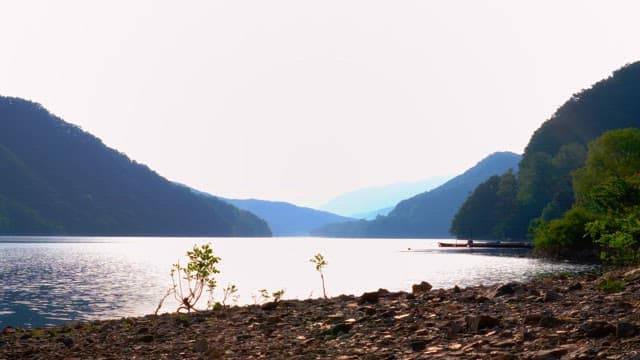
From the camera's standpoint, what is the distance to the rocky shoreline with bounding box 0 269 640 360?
1218 centimetres

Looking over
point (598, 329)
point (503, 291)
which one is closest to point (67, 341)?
point (503, 291)

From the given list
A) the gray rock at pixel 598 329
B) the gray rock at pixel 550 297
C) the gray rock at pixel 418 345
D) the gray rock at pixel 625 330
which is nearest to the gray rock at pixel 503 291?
the gray rock at pixel 550 297

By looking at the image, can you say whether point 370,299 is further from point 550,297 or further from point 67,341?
point 67,341

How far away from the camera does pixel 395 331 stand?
16.4 m

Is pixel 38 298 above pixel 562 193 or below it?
below

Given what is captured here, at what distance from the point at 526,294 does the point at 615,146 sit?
113 meters

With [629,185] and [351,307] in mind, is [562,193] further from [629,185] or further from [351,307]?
[351,307]

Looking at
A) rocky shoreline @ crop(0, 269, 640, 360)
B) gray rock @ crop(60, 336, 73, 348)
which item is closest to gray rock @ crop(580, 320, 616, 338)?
rocky shoreline @ crop(0, 269, 640, 360)

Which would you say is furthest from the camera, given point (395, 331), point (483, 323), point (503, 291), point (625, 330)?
point (503, 291)

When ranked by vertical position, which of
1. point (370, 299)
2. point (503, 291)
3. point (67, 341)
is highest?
point (503, 291)

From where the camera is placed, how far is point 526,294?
1925 centimetres

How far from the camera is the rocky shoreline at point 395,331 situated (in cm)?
1218

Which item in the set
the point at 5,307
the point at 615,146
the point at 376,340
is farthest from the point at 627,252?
the point at 615,146

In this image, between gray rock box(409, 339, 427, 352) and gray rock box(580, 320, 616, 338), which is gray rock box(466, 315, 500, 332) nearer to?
gray rock box(409, 339, 427, 352)
